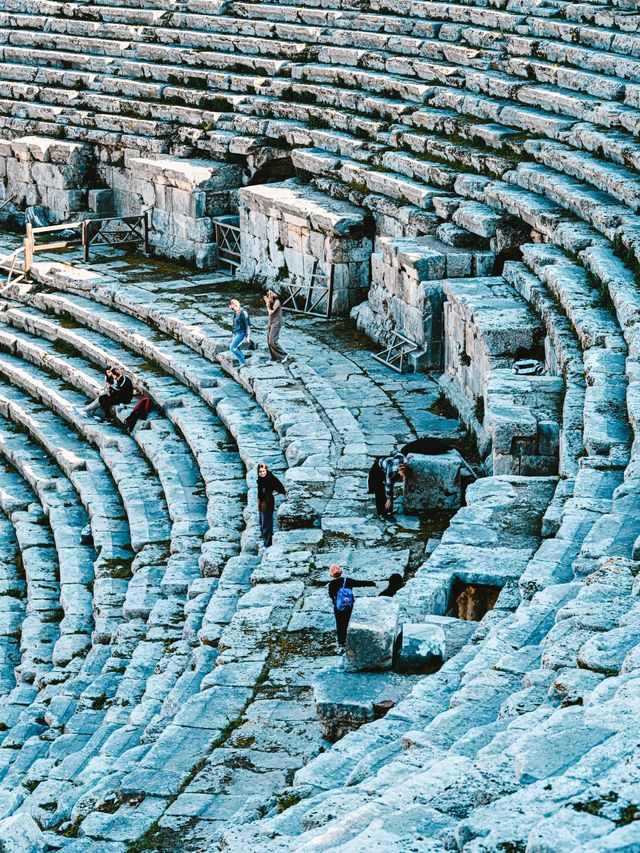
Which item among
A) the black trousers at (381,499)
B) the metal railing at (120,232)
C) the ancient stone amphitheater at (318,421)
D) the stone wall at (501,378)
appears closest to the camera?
the ancient stone amphitheater at (318,421)

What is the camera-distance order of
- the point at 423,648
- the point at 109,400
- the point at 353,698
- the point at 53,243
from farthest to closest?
the point at 53,243, the point at 109,400, the point at 423,648, the point at 353,698

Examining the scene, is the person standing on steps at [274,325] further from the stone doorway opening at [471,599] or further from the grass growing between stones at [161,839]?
the grass growing between stones at [161,839]

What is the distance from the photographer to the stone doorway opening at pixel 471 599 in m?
13.4

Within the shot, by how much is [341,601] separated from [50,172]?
1796 cm

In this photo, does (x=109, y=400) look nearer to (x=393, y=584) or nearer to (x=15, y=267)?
(x=15, y=267)

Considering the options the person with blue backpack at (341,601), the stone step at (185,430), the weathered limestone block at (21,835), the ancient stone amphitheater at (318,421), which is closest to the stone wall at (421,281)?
the ancient stone amphitheater at (318,421)

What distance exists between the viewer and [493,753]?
8289mm

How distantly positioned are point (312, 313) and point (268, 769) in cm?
1303

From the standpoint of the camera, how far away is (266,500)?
51.1 feet

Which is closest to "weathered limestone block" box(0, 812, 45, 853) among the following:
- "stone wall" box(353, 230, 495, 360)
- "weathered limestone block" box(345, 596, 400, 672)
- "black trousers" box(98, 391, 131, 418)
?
"weathered limestone block" box(345, 596, 400, 672)

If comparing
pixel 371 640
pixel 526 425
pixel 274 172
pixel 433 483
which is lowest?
pixel 433 483

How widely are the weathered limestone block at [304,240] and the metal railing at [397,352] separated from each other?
6.80 ft

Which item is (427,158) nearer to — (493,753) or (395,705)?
(395,705)

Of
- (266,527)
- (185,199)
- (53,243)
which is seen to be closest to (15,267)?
(53,243)
